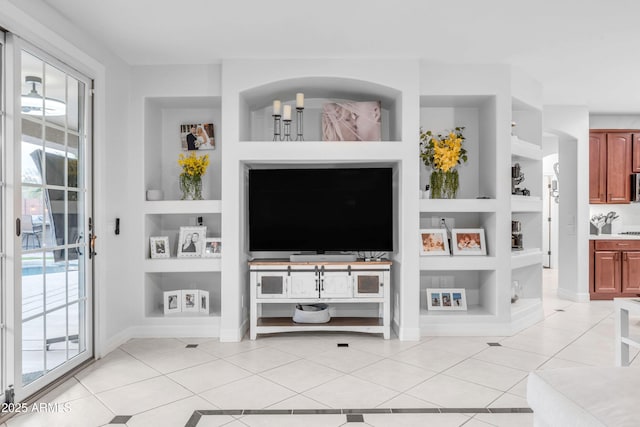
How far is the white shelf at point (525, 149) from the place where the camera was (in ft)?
14.5

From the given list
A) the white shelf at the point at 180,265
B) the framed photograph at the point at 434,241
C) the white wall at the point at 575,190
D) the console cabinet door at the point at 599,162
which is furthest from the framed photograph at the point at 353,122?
the console cabinet door at the point at 599,162

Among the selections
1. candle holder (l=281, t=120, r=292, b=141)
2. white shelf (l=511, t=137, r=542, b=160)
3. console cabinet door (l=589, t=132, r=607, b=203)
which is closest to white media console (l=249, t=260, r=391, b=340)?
candle holder (l=281, t=120, r=292, b=141)

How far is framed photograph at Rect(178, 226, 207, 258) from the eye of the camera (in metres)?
4.37

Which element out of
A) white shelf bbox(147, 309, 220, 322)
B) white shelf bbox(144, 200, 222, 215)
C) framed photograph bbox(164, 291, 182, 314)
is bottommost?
white shelf bbox(147, 309, 220, 322)

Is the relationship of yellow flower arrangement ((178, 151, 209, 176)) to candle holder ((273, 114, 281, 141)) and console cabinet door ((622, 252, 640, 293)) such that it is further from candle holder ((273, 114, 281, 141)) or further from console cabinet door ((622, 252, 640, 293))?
console cabinet door ((622, 252, 640, 293))

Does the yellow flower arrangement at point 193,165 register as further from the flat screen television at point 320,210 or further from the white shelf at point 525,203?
the white shelf at point 525,203

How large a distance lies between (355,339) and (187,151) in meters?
2.60

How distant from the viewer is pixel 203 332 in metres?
4.24

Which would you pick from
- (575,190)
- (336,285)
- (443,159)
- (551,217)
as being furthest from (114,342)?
(551,217)

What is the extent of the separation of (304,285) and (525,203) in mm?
2470

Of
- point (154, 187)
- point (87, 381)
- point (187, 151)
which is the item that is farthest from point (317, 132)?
point (87, 381)

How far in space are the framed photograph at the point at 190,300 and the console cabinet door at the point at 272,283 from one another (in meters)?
0.72

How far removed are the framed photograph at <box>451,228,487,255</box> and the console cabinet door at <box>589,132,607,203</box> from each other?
8.92 ft

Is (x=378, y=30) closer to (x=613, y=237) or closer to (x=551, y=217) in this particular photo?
(x=613, y=237)
